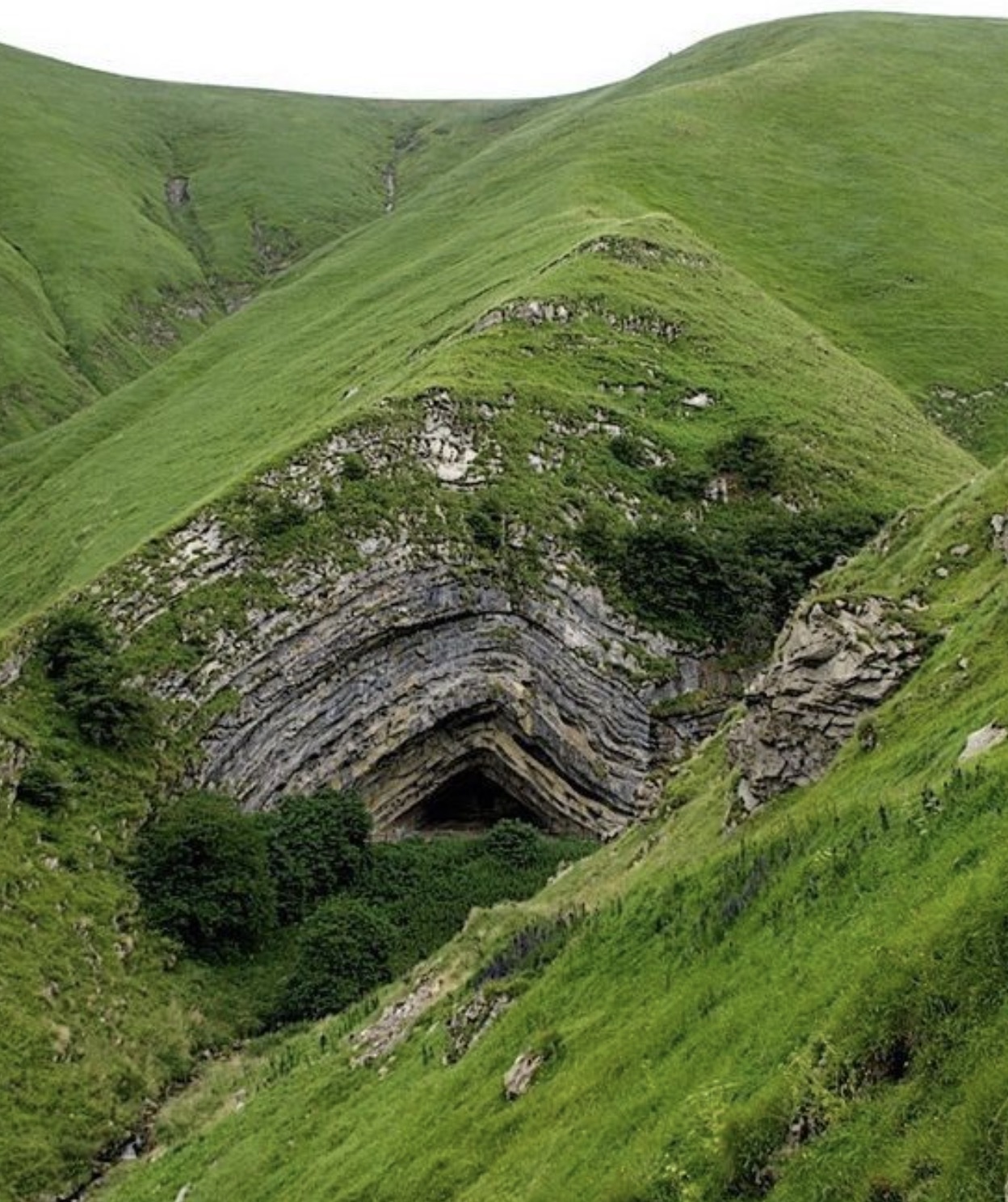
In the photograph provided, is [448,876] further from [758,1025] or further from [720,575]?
[758,1025]

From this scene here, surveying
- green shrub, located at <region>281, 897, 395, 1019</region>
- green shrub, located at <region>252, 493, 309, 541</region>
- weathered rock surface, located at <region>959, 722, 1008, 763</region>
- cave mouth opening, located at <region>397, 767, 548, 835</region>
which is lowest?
cave mouth opening, located at <region>397, 767, 548, 835</region>

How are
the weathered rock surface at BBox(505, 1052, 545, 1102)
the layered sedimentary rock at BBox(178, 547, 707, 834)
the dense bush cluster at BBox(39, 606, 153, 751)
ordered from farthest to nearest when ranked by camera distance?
the layered sedimentary rock at BBox(178, 547, 707, 834) → the dense bush cluster at BBox(39, 606, 153, 751) → the weathered rock surface at BBox(505, 1052, 545, 1102)

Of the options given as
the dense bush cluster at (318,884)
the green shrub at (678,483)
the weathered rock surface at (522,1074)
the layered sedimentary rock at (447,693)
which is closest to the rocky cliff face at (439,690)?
the layered sedimentary rock at (447,693)

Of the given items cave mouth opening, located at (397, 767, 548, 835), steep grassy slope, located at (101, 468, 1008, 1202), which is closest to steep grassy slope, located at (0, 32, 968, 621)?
cave mouth opening, located at (397, 767, 548, 835)

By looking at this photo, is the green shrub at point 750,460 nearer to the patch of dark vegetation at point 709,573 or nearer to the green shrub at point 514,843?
the patch of dark vegetation at point 709,573

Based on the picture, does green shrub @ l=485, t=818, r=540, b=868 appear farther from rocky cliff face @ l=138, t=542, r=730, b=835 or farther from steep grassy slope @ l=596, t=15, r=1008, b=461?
steep grassy slope @ l=596, t=15, r=1008, b=461

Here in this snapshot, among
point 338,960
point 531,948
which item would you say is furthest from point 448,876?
point 531,948
